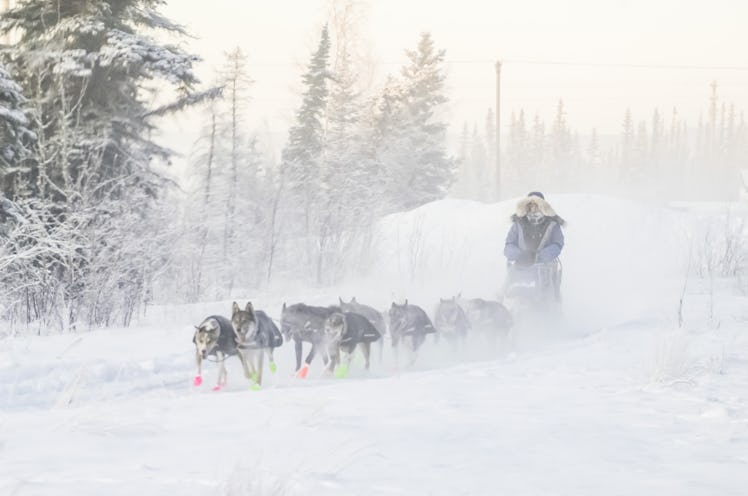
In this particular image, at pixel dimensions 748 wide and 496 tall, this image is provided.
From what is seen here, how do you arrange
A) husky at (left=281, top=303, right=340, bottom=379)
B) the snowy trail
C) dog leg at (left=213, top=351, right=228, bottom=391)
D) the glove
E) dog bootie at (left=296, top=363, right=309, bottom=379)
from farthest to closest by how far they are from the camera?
the glove, husky at (left=281, top=303, right=340, bottom=379), dog bootie at (left=296, top=363, right=309, bottom=379), dog leg at (left=213, top=351, right=228, bottom=391), the snowy trail

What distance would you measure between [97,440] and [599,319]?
10.7 m

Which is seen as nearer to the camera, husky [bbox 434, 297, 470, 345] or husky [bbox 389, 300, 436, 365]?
husky [bbox 389, 300, 436, 365]

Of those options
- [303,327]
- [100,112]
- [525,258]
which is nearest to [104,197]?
[100,112]

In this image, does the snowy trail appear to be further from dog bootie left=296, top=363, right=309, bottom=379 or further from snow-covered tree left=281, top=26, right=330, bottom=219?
snow-covered tree left=281, top=26, right=330, bottom=219

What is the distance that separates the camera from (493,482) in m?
3.29

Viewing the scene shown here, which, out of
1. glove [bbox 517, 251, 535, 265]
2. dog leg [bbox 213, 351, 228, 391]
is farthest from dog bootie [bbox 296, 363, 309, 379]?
glove [bbox 517, 251, 535, 265]

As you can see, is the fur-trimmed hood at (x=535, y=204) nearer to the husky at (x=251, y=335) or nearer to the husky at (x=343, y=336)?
the husky at (x=343, y=336)

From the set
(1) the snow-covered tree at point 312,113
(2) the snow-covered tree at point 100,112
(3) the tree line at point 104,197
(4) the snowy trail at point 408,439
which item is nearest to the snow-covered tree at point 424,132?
(1) the snow-covered tree at point 312,113

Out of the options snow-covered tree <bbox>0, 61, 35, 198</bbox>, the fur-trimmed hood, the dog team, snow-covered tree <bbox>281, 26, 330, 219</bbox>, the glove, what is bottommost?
the dog team

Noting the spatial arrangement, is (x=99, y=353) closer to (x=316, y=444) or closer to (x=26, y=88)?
(x=316, y=444)

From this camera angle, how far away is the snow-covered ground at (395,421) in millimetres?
3197

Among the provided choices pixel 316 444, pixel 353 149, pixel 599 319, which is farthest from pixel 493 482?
pixel 353 149

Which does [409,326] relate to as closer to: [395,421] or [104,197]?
[395,421]

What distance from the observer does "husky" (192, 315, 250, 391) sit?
25.6 ft
